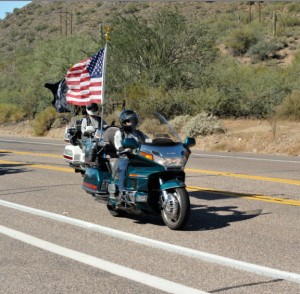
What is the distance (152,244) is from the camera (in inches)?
311

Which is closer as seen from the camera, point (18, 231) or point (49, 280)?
point (49, 280)

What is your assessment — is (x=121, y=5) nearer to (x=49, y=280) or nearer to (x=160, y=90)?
(x=160, y=90)

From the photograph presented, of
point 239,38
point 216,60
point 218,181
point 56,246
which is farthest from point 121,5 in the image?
point 56,246

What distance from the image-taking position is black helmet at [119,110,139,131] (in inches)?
370

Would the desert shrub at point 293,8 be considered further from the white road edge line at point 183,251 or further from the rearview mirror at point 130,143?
the rearview mirror at point 130,143

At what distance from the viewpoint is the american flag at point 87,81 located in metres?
12.1

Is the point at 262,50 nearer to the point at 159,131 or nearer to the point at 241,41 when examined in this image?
the point at 241,41

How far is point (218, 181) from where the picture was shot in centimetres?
1415

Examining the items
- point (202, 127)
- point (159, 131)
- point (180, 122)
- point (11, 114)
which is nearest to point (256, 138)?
point (202, 127)

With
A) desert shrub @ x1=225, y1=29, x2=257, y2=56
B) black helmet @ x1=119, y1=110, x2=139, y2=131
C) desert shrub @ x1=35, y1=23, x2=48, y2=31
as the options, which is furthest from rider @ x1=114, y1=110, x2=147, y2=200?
desert shrub @ x1=35, y1=23, x2=48, y2=31

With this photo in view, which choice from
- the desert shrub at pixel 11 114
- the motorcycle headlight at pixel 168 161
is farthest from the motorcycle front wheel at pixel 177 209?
the desert shrub at pixel 11 114

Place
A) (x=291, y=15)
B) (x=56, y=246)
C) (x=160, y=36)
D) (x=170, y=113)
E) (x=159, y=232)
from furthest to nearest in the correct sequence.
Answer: (x=291, y=15) → (x=160, y=36) → (x=170, y=113) → (x=159, y=232) → (x=56, y=246)

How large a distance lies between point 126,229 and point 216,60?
28.0 m

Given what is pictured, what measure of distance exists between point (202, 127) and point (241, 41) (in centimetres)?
3506
